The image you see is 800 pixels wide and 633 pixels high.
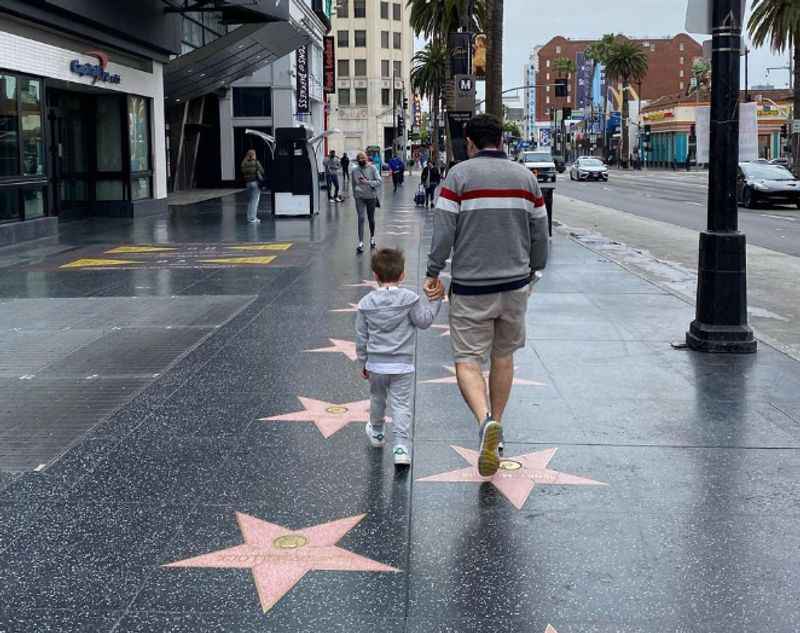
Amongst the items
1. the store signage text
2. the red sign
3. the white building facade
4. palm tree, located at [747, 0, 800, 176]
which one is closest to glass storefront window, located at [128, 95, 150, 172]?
the store signage text

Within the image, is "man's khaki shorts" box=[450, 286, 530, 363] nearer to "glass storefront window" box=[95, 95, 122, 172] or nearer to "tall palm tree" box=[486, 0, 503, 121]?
"tall palm tree" box=[486, 0, 503, 121]

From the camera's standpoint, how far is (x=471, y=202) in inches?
212

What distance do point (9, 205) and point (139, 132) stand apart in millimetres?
8377

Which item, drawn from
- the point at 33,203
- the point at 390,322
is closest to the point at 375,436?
the point at 390,322

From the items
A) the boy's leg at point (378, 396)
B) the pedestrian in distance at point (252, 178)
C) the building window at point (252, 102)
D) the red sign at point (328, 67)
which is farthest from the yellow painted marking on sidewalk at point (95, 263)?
the red sign at point (328, 67)

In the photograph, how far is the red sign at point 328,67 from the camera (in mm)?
63406

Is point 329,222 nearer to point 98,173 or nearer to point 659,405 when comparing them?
point 98,173

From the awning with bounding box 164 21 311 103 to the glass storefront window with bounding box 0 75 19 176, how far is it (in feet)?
41.8

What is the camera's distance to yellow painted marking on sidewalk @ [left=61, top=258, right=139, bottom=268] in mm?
15219

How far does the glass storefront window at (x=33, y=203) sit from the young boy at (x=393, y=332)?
1572 centimetres

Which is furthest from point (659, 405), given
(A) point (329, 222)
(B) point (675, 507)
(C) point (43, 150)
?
(A) point (329, 222)

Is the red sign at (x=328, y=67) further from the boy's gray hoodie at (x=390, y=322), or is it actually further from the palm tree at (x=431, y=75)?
the boy's gray hoodie at (x=390, y=322)

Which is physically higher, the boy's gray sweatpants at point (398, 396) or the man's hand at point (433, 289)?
the man's hand at point (433, 289)

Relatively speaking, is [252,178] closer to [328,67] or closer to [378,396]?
[378,396]
